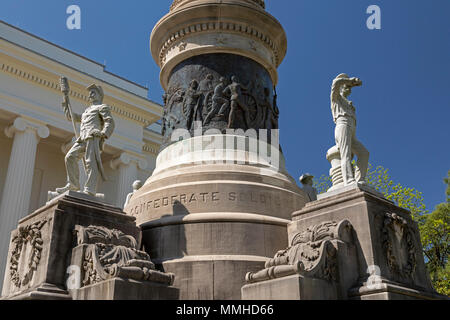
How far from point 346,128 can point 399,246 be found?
2.63 metres

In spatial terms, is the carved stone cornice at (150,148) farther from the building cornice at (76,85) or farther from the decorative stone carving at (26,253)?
the decorative stone carving at (26,253)

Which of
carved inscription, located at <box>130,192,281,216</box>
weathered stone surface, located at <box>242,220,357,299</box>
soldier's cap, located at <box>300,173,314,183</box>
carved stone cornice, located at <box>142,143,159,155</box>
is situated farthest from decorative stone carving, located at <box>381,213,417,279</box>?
carved stone cornice, located at <box>142,143,159,155</box>

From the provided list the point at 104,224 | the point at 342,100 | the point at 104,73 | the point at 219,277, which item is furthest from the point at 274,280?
the point at 104,73

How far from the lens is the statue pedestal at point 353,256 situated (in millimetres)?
7996

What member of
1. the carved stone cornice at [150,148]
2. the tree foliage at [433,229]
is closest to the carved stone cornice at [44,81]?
the carved stone cornice at [150,148]

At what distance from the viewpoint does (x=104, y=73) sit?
38.7 metres

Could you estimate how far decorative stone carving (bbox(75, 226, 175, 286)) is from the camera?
811 cm

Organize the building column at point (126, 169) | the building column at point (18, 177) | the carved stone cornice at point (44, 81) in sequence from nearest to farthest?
1. the building column at point (18, 177)
2. the carved stone cornice at point (44, 81)
3. the building column at point (126, 169)

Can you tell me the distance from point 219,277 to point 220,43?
6966 mm

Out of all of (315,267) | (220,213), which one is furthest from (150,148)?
(315,267)

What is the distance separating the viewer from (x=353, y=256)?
28.8ft

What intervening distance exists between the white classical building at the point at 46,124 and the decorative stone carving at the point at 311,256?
22.4 m
